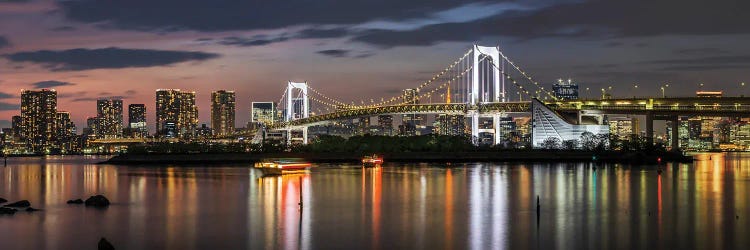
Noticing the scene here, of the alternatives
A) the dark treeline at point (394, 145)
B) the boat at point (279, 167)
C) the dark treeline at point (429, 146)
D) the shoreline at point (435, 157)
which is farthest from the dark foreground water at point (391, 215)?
the dark treeline at point (394, 145)

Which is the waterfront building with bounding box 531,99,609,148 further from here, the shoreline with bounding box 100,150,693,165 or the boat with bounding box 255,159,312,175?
the boat with bounding box 255,159,312,175

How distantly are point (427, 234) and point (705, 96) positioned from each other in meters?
65.6

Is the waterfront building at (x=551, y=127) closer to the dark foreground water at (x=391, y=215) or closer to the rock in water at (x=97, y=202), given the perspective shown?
the dark foreground water at (x=391, y=215)

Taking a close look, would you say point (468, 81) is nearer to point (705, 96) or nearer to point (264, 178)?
point (705, 96)

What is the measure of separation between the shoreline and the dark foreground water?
29.3 metres

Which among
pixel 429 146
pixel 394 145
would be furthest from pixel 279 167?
pixel 394 145

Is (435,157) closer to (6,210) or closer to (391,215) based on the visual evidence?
(391,215)

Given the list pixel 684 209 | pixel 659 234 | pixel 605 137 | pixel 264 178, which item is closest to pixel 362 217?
pixel 659 234

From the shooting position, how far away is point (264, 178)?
2099 inches

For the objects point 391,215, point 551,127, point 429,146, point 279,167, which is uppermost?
point 551,127

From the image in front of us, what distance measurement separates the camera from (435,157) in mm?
82812

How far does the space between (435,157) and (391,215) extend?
2071 inches

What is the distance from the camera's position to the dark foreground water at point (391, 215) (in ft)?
79.5

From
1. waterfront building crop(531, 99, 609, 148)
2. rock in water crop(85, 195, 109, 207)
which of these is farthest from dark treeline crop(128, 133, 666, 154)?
rock in water crop(85, 195, 109, 207)
